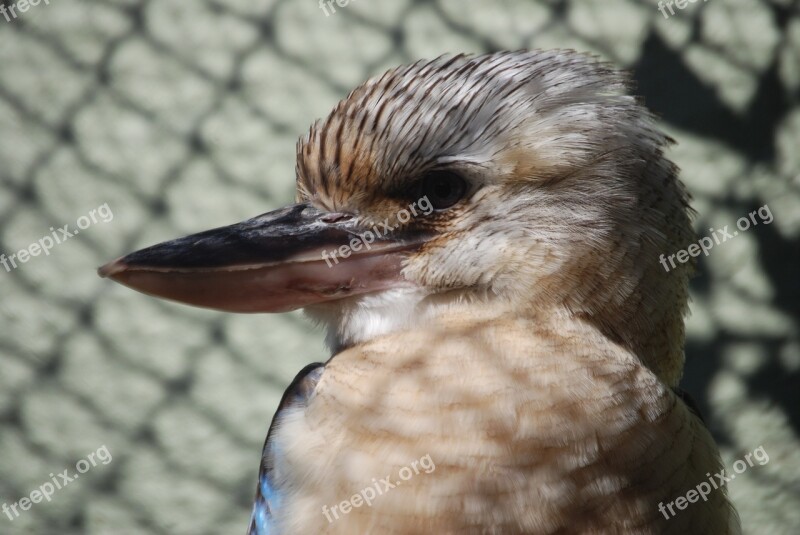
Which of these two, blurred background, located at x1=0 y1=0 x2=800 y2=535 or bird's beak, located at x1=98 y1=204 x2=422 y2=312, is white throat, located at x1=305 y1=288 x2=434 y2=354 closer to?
bird's beak, located at x1=98 y1=204 x2=422 y2=312

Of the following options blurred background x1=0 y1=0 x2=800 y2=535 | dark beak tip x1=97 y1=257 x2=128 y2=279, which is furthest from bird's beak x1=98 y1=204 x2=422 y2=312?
blurred background x1=0 y1=0 x2=800 y2=535

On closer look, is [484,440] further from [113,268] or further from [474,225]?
[113,268]

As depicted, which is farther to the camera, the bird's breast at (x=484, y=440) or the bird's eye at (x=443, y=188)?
the bird's eye at (x=443, y=188)

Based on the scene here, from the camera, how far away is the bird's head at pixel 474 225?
0.76m

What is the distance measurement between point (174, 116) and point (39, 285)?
1.55 ft

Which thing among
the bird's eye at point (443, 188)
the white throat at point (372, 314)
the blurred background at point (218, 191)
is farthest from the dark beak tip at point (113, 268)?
the blurred background at point (218, 191)

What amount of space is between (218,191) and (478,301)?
0.97 metres

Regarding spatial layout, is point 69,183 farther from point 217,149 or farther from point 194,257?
point 194,257

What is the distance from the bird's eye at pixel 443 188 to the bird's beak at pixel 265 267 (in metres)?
0.04

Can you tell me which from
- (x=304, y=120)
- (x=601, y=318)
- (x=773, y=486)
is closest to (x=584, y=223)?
(x=601, y=318)

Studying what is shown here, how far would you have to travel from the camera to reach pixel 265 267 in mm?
789

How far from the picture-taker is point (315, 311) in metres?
0.85

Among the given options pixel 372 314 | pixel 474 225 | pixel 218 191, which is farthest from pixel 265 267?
pixel 218 191

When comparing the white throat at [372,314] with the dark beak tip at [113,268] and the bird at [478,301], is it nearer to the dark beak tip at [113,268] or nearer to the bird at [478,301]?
the bird at [478,301]
